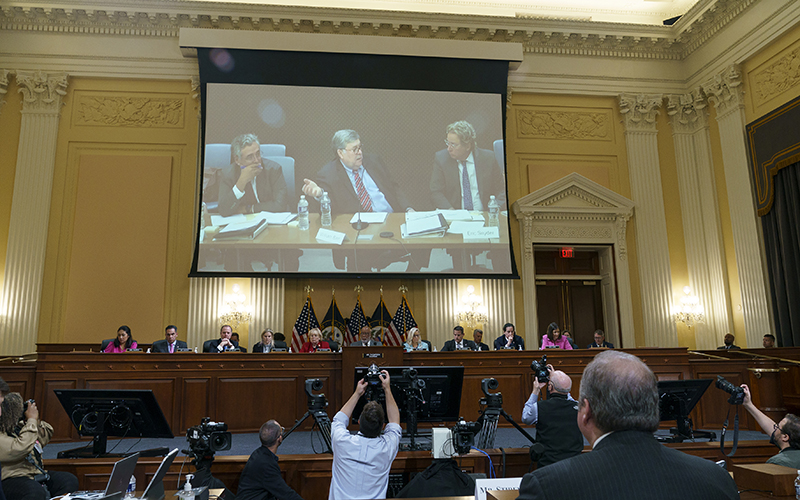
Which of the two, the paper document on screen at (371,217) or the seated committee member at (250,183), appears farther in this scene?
the paper document on screen at (371,217)

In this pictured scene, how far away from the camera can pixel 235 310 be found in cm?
1122

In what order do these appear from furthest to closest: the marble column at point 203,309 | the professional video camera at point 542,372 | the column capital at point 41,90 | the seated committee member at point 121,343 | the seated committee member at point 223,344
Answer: the column capital at point 41,90
the marble column at point 203,309
the seated committee member at point 223,344
the seated committee member at point 121,343
the professional video camera at point 542,372

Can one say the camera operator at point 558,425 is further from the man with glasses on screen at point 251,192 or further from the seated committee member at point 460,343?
the man with glasses on screen at point 251,192

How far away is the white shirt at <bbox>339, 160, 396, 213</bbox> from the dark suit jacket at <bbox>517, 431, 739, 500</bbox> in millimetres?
10185

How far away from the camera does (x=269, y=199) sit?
11.4 meters

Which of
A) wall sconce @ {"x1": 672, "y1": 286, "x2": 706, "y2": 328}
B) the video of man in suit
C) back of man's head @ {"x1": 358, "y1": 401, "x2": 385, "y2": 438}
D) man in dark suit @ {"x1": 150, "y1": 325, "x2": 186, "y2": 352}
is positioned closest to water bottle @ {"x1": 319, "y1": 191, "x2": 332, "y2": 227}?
the video of man in suit

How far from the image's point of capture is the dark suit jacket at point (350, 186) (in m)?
11.5

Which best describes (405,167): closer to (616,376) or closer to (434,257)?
(434,257)

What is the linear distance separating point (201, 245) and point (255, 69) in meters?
3.73

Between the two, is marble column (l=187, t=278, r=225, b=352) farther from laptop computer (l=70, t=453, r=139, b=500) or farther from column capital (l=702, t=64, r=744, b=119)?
column capital (l=702, t=64, r=744, b=119)

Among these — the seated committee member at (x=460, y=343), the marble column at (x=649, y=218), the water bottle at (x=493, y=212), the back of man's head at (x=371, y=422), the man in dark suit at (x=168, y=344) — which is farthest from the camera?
the marble column at (x=649, y=218)

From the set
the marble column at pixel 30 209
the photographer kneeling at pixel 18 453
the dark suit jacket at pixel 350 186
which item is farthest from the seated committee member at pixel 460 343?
the marble column at pixel 30 209

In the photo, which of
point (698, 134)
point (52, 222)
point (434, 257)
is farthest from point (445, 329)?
point (52, 222)

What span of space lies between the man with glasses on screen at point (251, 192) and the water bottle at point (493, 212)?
12.7ft
